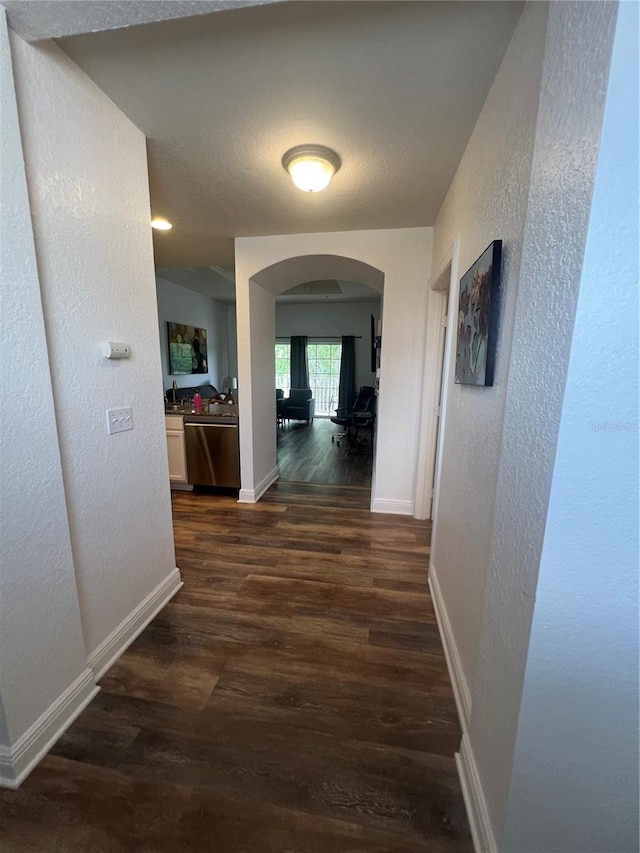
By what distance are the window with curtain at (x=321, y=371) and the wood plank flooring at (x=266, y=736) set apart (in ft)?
20.8

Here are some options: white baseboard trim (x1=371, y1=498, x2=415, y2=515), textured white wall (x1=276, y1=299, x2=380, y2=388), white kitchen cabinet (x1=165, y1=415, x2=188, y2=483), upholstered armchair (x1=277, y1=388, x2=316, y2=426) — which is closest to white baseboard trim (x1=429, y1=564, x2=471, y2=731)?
white baseboard trim (x1=371, y1=498, x2=415, y2=515)

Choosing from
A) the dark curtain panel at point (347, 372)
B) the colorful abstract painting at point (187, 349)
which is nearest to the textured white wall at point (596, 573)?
the colorful abstract painting at point (187, 349)

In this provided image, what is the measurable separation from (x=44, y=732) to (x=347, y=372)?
7114 mm

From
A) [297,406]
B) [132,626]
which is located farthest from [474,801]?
[297,406]

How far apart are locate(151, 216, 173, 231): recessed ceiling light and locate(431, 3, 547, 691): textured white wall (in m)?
2.14

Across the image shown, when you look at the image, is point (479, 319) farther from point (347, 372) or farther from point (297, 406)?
point (347, 372)

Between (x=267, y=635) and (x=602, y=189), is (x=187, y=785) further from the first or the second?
(x=602, y=189)

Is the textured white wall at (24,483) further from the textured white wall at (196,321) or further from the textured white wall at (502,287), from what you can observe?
the textured white wall at (196,321)

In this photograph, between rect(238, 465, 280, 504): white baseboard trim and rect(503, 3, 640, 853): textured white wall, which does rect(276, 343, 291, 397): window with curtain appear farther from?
rect(503, 3, 640, 853): textured white wall

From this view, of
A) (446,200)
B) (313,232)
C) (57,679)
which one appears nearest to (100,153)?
(313,232)

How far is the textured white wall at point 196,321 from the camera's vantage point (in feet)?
17.6

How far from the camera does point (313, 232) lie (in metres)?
2.83

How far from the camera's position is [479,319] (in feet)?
4.20

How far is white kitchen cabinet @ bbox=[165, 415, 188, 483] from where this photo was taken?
3449mm
